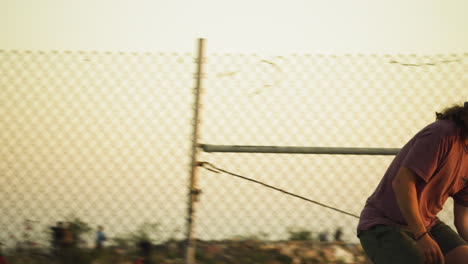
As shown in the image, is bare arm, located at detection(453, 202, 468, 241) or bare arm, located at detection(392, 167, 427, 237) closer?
bare arm, located at detection(392, 167, 427, 237)

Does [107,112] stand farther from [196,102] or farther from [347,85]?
[347,85]

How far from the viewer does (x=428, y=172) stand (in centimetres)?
231

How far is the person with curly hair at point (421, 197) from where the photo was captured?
2.31 m

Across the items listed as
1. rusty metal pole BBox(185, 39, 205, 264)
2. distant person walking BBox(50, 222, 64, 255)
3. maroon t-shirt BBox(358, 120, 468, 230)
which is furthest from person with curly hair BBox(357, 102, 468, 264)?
distant person walking BBox(50, 222, 64, 255)

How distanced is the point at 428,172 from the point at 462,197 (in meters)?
0.57

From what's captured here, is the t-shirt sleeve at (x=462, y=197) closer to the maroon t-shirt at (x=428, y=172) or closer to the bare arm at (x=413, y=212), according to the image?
the maroon t-shirt at (x=428, y=172)

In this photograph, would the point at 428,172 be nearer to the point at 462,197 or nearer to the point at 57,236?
the point at 462,197

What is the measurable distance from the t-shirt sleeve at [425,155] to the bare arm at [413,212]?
36 mm

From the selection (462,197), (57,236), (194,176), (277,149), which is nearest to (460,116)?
(462,197)

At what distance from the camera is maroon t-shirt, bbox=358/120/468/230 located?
7.59 ft

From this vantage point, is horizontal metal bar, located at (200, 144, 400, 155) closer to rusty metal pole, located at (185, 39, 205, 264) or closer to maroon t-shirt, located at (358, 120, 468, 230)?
rusty metal pole, located at (185, 39, 205, 264)

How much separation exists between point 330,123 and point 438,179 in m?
1.01

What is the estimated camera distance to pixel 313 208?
3.46m

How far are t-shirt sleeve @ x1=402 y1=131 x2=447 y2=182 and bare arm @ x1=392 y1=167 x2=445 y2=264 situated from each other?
36 mm
